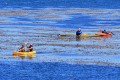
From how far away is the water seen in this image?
60.9m

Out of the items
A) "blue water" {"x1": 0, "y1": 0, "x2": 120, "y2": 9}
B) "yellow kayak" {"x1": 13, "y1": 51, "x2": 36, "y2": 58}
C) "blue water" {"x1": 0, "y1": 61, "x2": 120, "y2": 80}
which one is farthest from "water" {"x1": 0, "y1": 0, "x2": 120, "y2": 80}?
"blue water" {"x1": 0, "y1": 0, "x2": 120, "y2": 9}

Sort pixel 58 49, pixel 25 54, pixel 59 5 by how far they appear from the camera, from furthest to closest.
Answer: pixel 59 5 → pixel 58 49 → pixel 25 54

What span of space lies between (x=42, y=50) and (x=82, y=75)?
571 inches

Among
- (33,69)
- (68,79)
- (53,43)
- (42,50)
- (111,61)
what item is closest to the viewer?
(68,79)

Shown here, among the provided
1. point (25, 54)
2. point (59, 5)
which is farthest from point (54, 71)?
point (59, 5)

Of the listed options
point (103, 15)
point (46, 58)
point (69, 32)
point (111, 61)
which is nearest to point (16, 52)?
point (46, 58)

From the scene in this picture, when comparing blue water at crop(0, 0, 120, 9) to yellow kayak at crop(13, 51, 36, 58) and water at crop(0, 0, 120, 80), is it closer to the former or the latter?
water at crop(0, 0, 120, 80)

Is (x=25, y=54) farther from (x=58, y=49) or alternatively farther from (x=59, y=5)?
(x=59, y=5)

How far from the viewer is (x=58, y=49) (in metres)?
74.8

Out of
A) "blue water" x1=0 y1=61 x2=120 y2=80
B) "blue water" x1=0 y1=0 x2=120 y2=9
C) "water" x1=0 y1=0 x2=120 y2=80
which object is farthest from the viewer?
"blue water" x1=0 y1=0 x2=120 y2=9

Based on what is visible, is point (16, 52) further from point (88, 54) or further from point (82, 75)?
point (82, 75)

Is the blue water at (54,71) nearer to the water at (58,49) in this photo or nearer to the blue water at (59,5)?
the water at (58,49)

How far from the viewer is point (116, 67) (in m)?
63.9

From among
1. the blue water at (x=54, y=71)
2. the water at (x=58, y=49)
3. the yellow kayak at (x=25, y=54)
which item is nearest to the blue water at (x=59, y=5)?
the water at (x=58, y=49)
